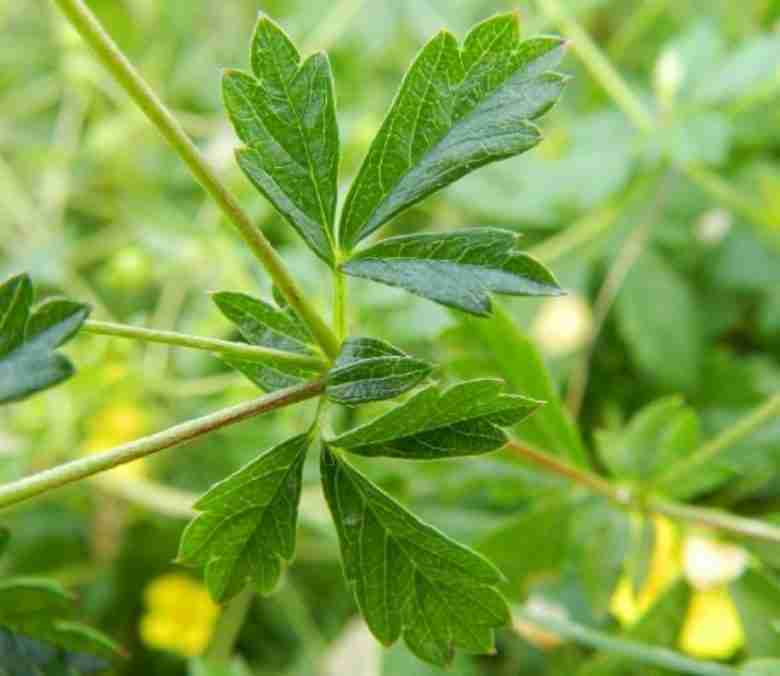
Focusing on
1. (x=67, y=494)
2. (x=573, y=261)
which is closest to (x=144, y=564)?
(x=67, y=494)

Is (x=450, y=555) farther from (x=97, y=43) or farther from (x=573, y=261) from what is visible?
(x=573, y=261)

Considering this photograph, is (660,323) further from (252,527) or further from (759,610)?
(252,527)

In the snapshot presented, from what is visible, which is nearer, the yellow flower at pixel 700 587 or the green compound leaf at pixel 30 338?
the green compound leaf at pixel 30 338

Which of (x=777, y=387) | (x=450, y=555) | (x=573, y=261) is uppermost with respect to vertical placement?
(x=450, y=555)

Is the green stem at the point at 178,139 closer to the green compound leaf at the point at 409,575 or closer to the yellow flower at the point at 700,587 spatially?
the green compound leaf at the point at 409,575

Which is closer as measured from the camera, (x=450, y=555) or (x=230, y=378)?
(x=450, y=555)

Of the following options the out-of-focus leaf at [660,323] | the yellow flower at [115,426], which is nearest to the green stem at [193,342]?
the out-of-focus leaf at [660,323]

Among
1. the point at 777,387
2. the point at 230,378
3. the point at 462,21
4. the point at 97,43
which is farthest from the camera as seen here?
the point at 462,21
